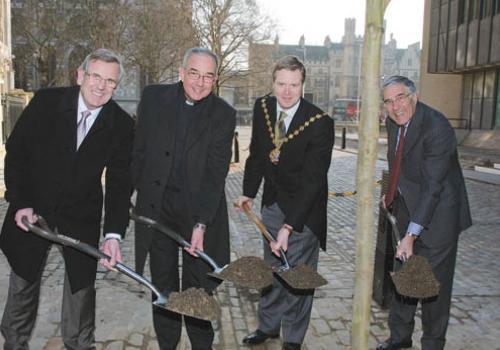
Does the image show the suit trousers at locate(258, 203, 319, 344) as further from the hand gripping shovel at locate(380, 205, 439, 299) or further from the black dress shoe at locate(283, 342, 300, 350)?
the hand gripping shovel at locate(380, 205, 439, 299)

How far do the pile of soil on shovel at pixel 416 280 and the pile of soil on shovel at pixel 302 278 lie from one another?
18.1 inches

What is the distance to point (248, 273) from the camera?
3.19 meters

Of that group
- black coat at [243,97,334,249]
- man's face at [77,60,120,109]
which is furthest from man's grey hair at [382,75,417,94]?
man's face at [77,60,120,109]

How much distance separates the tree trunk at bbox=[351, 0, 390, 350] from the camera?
210cm

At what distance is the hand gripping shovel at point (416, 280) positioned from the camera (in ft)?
10.0

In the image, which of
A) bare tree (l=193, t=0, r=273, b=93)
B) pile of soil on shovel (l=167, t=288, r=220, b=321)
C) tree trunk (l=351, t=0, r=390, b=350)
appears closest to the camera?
tree trunk (l=351, t=0, r=390, b=350)

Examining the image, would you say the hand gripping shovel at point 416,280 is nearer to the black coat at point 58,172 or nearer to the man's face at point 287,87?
the man's face at point 287,87

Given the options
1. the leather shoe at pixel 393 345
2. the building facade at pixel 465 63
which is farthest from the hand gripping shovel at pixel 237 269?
the building facade at pixel 465 63

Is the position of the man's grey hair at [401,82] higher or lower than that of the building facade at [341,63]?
lower

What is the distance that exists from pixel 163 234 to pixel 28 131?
39.1 inches

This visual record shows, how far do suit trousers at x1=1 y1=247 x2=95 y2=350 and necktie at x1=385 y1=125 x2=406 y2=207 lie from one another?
6.65 feet

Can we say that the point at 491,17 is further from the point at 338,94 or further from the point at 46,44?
the point at 338,94

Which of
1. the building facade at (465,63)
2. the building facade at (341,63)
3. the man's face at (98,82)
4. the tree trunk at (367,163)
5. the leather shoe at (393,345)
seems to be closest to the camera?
the tree trunk at (367,163)

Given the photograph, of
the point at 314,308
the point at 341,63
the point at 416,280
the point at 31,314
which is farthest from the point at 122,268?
the point at 341,63
